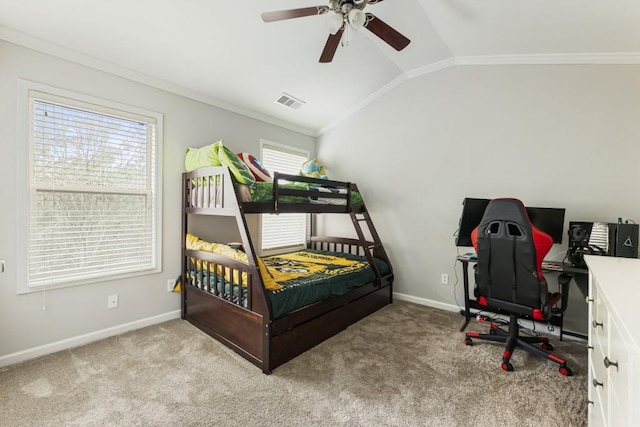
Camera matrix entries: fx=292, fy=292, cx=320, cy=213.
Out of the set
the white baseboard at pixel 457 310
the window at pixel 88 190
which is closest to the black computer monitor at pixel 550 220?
the white baseboard at pixel 457 310

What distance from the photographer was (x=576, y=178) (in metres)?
2.67

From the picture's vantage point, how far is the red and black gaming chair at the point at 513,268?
2.03 m

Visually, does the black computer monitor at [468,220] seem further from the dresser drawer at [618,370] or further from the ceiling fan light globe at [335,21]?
the ceiling fan light globe at [335,21]

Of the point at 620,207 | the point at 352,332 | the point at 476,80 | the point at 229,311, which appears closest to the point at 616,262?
the point at 620,207

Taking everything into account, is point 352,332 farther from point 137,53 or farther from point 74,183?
point 137,53

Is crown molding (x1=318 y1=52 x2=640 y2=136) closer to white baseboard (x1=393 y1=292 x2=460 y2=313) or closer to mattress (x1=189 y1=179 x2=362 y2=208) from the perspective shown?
mattress (x1=189 y1=179 x2=362 y2=208)

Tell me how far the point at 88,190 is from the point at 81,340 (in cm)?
124

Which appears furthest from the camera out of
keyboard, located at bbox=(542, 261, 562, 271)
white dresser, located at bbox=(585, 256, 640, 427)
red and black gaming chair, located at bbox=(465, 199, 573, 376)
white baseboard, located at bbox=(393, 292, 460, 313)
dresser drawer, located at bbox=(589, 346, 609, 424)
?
white baseboard, located at bbox=(393, 292, 460, 313)

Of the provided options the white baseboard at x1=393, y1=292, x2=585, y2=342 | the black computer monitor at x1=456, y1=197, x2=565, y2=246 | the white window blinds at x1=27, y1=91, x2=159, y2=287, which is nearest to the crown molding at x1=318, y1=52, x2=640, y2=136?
the black computer monitor at x1=456, y1=197, x2=565, y2=246

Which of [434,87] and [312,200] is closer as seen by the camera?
[312,200]

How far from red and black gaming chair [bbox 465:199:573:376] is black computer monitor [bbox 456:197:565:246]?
625 mm

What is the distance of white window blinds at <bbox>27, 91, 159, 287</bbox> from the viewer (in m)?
2.21

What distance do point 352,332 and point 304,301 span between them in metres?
0.71

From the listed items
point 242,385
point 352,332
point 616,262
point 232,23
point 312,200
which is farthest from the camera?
point 312,200
